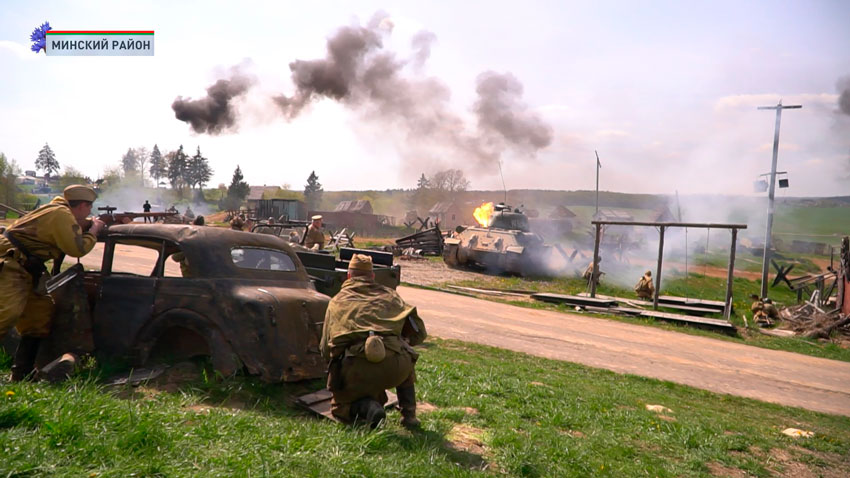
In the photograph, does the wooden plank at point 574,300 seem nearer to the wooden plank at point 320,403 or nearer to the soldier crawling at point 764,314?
the soldier crawling at point 764,314

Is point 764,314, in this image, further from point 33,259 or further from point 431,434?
point 33,259

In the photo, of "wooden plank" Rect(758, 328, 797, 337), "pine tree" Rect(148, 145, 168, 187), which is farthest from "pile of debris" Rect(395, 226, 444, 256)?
"pine tree" Rect(148, 145, 168, 187)

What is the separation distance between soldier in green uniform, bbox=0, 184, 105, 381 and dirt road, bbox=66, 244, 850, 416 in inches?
98.1

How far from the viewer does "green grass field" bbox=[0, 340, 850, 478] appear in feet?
10.8

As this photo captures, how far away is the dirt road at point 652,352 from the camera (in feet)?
30.7

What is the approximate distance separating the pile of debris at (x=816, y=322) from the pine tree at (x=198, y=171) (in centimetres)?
9500

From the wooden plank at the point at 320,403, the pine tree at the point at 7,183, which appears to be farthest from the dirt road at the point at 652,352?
the pine tree at the point at 7,183

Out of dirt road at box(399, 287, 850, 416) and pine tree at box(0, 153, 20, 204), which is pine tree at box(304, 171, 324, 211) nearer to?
pine tree at box(0, 153, 20, 204)

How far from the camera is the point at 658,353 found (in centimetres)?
1159

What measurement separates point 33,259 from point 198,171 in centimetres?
10038

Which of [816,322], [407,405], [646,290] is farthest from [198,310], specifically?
[646,290]

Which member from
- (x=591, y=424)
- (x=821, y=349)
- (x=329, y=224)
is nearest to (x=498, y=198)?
(x=329, y=224)

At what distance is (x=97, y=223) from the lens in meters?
5.66

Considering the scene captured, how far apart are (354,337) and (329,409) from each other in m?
0.75
